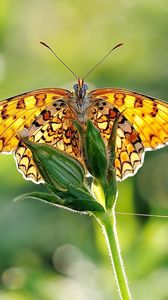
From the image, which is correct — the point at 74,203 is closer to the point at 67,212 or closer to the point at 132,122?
the point at 132,122

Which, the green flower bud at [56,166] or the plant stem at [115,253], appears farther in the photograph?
the green flower bud at [56,166]

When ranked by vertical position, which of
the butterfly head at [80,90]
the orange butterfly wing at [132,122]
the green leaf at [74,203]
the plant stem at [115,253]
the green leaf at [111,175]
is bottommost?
the plant stem at [115,253]

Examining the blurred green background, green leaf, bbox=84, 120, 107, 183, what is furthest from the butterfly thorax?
the blurred green background

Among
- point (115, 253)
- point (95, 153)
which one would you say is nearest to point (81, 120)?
point (95, 153)

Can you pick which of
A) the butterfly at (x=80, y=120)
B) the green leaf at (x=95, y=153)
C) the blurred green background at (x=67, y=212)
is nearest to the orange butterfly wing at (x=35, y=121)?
the butterfly at (x=80, y=120)

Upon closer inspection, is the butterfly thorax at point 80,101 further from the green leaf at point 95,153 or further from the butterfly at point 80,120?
the green leaf at point 95,153

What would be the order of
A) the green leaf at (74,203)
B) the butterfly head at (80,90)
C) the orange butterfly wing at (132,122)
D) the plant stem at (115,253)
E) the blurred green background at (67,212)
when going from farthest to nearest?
the blurred green background at (67,212), the butterfly head at (80,90), the orange butterfly wing at (132,122), the green leaf at (74,203), the plant stem at (115,253)
